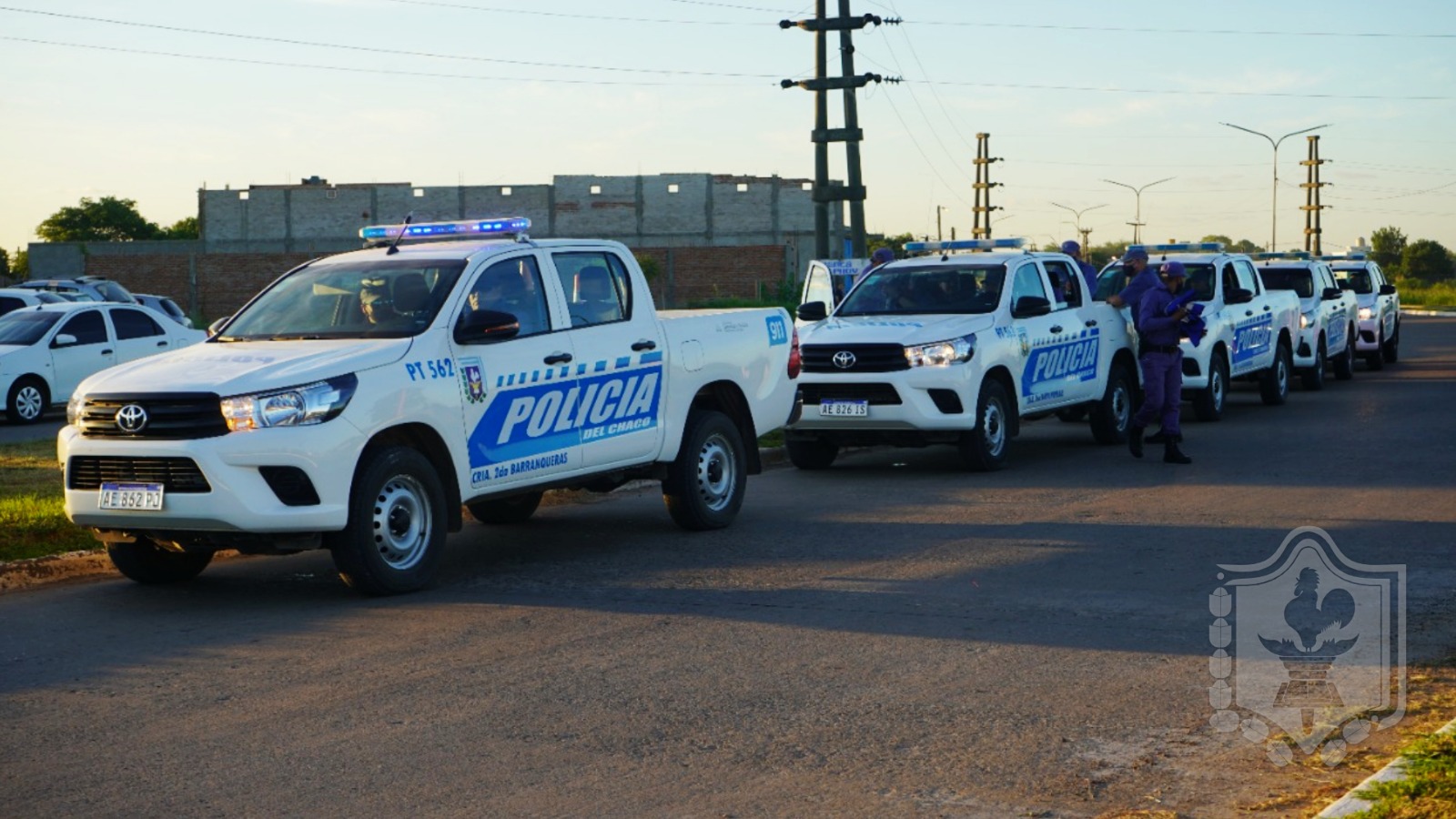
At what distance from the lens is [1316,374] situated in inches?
1032

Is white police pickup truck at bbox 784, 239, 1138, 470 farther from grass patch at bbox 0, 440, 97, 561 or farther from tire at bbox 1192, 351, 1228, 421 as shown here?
grass patch at bbox 0, 440, 97, 561

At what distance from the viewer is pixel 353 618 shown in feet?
29.2

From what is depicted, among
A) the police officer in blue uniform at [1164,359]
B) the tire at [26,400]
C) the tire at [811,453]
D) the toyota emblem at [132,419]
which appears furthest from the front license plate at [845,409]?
the tire at [26,400]

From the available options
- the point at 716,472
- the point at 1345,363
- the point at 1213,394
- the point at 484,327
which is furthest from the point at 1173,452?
the point at 1345,363

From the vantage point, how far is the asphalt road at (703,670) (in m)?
5.87

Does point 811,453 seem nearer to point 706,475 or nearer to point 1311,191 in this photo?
point 706,475

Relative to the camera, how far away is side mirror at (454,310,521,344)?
32.7ft

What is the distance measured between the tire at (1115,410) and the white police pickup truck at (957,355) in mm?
22

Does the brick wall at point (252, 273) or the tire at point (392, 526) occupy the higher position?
the brick wall at point (252, 273)

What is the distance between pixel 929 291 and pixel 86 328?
45.3 ft

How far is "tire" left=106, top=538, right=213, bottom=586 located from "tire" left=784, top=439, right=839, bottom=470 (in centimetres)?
688

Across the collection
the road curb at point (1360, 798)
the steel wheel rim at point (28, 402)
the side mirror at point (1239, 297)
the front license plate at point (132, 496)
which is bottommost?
the road curb at point (1360, 798)

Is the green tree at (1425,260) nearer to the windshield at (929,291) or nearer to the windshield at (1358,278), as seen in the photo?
the windshield at (1358,278)

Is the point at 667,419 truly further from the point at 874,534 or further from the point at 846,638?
the point at 846,638
